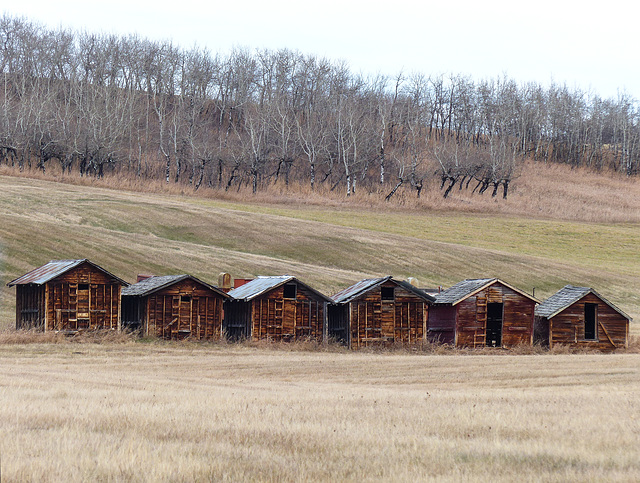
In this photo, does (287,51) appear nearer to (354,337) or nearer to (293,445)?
(354,337)

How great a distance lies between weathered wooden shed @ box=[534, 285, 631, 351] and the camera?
4178 centimetres

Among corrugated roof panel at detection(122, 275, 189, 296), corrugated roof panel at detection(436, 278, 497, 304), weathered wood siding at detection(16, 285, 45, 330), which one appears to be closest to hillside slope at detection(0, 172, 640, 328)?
weathered wood siding at detection(16, 285, 45, 330)

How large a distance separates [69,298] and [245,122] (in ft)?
227

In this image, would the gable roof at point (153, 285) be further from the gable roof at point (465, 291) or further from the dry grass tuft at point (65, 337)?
the gable roof at point (465, 291)

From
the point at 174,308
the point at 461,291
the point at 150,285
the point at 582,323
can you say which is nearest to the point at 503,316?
the point at 461,291

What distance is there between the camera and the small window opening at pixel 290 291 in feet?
129

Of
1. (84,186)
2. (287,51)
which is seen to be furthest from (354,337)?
(287,51)

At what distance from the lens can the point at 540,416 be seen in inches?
584

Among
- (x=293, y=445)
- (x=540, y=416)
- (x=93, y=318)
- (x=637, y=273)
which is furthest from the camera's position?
(x=637, y=273)

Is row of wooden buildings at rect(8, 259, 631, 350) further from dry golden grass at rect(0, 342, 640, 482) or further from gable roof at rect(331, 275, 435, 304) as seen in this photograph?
dry golden grass at rect(0, 342, 640, 482)

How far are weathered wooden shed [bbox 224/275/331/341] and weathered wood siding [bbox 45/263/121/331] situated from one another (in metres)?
5.67

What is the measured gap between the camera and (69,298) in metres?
36.4

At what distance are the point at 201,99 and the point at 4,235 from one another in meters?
61.4

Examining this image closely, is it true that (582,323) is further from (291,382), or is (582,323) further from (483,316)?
(291,382)
